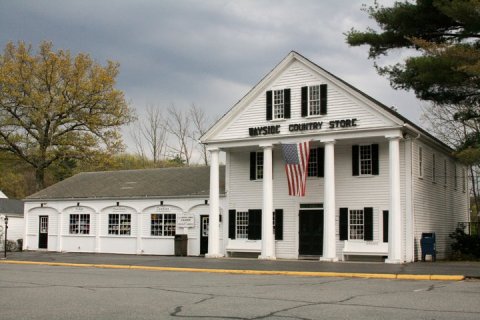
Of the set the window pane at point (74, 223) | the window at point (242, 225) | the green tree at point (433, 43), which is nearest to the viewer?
the green tree at point (433, 43)

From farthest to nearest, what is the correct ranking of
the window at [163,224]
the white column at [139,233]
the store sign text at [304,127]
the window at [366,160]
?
the white column at [139,233] → the window at [163,224] → the window at [366,160] → the store sign text at [304,127]

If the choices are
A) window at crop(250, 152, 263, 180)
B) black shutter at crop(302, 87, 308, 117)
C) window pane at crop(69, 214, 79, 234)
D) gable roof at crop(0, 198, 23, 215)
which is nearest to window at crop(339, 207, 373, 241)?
black shutter at crop(302, 87, 308, 117)

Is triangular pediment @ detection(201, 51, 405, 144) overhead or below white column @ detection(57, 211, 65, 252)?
overhead

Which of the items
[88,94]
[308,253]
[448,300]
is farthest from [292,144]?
[88,94]

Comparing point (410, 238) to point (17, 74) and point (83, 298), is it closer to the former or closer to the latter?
point (83, 298)

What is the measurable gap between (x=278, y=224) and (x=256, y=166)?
316 cm

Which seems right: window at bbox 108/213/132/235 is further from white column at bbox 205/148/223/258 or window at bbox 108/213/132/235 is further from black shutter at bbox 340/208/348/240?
black shutter at bbox 340/208/348/240

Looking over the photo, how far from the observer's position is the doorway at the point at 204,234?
108 ft

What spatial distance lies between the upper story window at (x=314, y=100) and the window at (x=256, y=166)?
3.83 metres

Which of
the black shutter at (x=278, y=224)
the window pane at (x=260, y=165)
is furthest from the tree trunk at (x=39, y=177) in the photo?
the black shutter at (x=278, y=224)

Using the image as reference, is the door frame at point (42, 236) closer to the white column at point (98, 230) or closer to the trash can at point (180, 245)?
the white column at point (98, 230)

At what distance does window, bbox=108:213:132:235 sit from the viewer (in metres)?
35.8

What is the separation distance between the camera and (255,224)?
31.1 m

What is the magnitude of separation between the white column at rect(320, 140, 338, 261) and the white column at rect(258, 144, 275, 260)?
270 centimetres
